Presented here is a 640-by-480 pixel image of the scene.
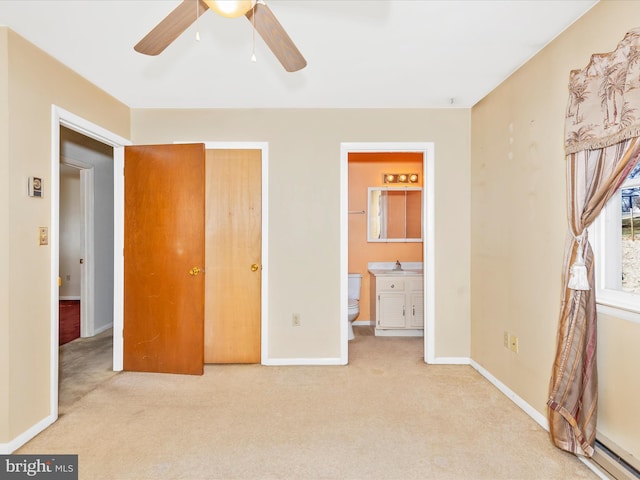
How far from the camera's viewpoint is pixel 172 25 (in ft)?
4.51

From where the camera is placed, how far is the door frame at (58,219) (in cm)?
231

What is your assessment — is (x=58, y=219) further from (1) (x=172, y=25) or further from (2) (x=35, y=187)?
(1) (x=172, y=25)

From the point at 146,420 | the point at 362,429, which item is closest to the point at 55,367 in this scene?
the point at 146,420

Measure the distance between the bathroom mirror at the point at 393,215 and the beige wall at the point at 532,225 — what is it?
1615mm

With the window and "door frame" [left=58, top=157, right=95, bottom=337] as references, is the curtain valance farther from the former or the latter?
"door frame" [left=58, top=157, right=95, bottom=337]

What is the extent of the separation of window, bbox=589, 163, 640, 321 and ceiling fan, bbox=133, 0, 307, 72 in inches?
71.0

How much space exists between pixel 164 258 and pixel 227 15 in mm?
2344

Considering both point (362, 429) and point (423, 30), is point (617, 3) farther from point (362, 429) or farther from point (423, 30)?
point (362, 429)

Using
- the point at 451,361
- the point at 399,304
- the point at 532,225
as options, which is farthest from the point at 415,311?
the point at 532,225

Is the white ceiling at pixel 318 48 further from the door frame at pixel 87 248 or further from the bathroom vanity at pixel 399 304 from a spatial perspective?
the bathroom vanity at pixel 399 304

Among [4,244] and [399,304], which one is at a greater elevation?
[4,244]

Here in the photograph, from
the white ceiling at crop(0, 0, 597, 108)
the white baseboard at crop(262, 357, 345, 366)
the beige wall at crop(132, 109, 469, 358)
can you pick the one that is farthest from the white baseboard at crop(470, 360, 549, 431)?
the white ceiling at crop(0, 0, 597, 108)

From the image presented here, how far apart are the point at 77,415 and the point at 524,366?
3.12 m

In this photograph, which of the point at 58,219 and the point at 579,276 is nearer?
the point at 579,276
